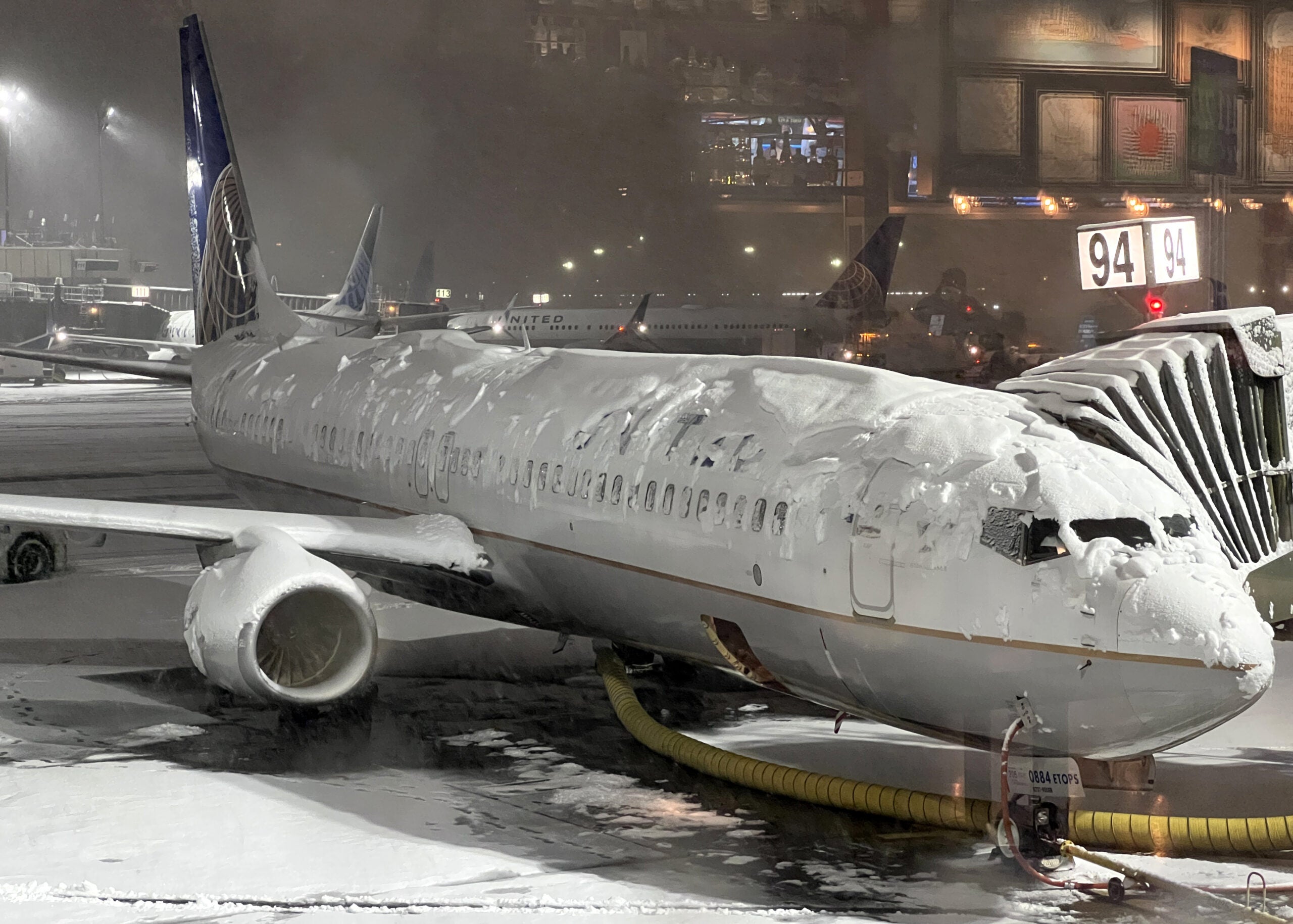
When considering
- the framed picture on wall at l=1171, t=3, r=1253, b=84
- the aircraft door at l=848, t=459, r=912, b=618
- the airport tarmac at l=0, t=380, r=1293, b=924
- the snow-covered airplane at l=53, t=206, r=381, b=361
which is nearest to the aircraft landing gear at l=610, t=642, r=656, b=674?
the airport tarmac at l=0, t=380, r=1293, b=924

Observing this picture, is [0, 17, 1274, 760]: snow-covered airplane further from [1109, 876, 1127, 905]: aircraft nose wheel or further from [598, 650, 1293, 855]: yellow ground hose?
[1109, 876, 1127, 905]: aircraft nose wheel

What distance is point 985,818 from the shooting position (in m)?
9.04

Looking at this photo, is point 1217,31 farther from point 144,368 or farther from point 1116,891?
point 1116,891

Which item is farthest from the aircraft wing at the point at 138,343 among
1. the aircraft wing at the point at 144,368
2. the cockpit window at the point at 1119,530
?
the cockpit window at the point at 1119,530

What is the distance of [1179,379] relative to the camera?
970 cm

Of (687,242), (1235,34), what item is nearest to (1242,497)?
(1235,34)

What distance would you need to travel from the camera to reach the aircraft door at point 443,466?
14.0 metres

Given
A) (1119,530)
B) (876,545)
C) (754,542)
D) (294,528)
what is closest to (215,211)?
(294,528)

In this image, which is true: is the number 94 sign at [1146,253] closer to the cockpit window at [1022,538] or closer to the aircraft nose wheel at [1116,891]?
the cockpit window at [1022,538]

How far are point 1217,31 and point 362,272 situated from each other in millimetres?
23237

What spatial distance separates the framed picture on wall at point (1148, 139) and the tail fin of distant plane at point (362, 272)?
1997 centimetres

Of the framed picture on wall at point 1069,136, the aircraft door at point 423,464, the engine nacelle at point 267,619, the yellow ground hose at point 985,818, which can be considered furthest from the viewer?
the framed picture on wall at point 1069,136

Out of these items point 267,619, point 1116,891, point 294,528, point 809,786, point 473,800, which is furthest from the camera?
point 294,528

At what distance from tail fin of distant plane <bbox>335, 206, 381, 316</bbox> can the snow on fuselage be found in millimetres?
29984
